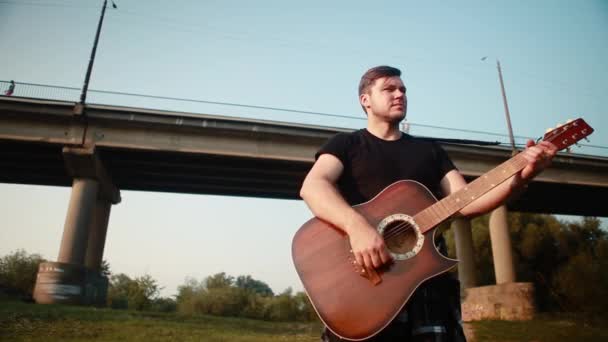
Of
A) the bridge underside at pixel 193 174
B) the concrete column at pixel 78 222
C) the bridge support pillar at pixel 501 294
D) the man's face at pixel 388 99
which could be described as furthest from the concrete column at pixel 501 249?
the concrete column at pixel 78 222

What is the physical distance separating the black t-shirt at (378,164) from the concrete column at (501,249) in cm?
1897

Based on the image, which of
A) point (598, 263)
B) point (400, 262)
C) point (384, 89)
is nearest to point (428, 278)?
point (400, 262)

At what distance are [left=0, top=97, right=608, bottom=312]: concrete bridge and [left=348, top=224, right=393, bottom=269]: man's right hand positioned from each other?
50.4 ft

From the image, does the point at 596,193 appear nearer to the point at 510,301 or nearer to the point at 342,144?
the point at 510,301

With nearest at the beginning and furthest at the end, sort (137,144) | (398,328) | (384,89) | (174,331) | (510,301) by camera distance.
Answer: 1. (398,328)
2. (384,89)
3. (174,331)
4. (510,301)
5. (137,144)

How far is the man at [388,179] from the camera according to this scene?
1.91m

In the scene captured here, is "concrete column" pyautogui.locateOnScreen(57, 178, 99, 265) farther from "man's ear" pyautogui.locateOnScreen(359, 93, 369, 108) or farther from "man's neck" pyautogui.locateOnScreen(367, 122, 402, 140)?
"man's neck" pyautogui.locateOnScreen(367, 122, 402, 140)

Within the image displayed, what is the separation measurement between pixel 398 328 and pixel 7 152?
22149 mm

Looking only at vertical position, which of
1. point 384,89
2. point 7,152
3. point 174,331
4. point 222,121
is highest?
point 222,121

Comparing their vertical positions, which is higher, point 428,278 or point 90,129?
point 90,129

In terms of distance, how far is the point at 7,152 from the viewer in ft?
57.0

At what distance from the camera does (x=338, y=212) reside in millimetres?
2066

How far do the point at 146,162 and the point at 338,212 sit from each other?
17979 mm

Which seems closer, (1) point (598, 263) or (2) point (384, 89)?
(2) point (384, 89)
